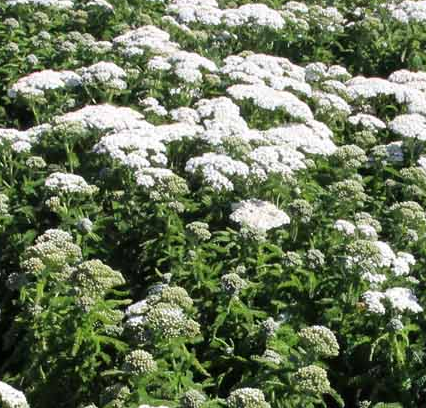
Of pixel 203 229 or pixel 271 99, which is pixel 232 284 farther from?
pixel 271 99

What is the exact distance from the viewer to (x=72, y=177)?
771cm

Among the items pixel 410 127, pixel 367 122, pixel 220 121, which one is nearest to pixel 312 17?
pixel 367 122

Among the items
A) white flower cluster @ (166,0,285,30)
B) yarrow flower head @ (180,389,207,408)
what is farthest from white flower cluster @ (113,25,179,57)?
yarrow flower head @ (180,389,207,408)

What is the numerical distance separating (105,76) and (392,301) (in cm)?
478

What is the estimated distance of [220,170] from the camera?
8039 millimetres

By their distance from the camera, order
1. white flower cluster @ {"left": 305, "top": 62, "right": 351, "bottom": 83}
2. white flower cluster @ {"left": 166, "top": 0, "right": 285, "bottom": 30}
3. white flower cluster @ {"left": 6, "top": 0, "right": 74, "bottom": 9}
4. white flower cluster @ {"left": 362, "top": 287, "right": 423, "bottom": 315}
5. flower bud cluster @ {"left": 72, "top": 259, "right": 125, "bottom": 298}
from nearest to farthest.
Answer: flower bud cluster @ {"left": 72, "top": 259, "right": 125, "bottom": 298}
white flower cluster @ {"left": 362, "top": 287, "right": 423, "bottom": 315}
white flower cluster @ {"left": 305, "top": 62, "right": 351, "bottom": 83}
white flower cluster @ {"left": 6, "top": 0, "right": 74, "bottom": 9}
white flower cluster @ {"left": 166, "top": 0, "right": 285, "bottom": 30}

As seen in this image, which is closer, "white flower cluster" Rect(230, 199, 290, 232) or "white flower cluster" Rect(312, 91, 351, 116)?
"white flower cluster" Rect(230, 199, 290, 232)

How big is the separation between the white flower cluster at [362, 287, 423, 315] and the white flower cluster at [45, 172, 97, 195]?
2715 mm

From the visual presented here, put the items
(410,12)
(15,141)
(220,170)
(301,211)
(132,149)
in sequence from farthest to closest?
(410,12) → (15,141) → (132,149) → (220,170) → (301,211)

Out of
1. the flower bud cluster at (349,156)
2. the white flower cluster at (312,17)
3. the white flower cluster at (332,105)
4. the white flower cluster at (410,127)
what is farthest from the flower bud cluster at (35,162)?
the white flower cluster at (312,17)

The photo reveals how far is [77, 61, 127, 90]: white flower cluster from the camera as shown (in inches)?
388

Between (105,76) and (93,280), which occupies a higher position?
(93,280)

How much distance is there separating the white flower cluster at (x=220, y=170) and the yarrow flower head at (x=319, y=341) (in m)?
2.31

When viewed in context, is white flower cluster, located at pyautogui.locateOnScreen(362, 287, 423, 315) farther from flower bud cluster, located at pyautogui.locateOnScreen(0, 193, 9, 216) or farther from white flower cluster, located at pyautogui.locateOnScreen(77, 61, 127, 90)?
white flower cluster, located at pyautogui.locateOnScreen(77, 61, 127, 90)
